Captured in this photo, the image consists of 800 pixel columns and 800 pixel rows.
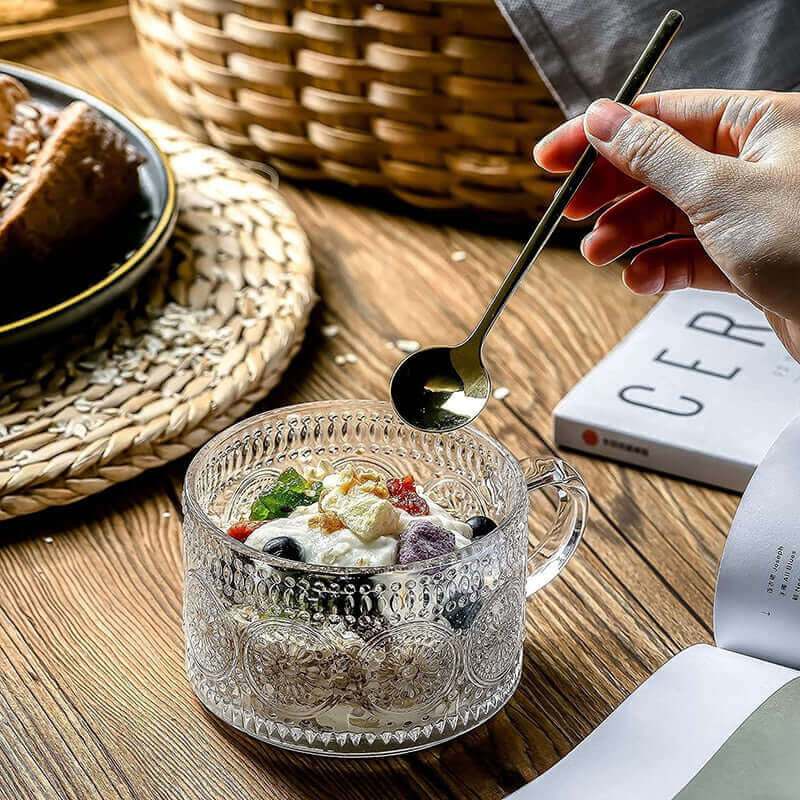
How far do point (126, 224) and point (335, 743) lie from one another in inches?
22.2

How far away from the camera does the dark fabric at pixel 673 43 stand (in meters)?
0.95

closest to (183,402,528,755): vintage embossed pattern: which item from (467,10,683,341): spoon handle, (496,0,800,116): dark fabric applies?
(467,10,683,341): spoon handle

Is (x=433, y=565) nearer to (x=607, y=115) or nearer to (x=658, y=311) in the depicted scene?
(x=607, y=115)

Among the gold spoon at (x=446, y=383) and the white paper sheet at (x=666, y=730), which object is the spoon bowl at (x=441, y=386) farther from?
the white paper sheet at (x=666, y=730)

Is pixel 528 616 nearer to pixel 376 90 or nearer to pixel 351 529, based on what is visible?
pixel 351 529

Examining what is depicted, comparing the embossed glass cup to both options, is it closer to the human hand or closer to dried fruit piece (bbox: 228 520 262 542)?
dried fruit piece (bbox: 228 520 262 542)

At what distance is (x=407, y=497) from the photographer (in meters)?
0.67

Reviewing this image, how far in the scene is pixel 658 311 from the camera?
3.33ft

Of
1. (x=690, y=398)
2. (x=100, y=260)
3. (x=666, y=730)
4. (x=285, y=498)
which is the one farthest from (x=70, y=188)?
(x=666, y=730)

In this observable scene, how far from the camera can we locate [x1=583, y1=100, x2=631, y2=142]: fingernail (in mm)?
689

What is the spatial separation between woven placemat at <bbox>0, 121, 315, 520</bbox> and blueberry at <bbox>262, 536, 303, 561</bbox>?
0.84ft

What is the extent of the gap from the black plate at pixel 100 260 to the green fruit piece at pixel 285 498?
0.28m

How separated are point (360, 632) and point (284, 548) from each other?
0.06m

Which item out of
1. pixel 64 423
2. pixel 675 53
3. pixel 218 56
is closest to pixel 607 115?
pixel 675 53
